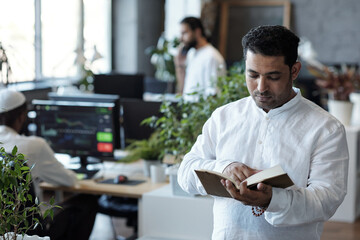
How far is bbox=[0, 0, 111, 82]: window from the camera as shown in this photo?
611 cm

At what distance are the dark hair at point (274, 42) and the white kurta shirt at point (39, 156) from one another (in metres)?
1.62

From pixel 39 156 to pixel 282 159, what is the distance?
1708mm

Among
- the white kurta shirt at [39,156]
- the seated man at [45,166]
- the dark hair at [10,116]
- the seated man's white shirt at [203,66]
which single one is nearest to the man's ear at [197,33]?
the seated man's white shirt at [203,66]

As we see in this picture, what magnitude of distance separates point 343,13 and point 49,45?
17.1 ft

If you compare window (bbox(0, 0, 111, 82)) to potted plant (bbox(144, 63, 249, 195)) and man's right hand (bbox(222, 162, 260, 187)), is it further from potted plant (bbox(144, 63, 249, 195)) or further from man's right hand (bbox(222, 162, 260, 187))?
man's right hand (bbox(222, 162, 260, 187))

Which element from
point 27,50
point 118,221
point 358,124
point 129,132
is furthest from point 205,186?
point 27,50

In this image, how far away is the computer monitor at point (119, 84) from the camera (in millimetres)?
5258

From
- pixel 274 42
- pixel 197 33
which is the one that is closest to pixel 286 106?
pixel 274 42

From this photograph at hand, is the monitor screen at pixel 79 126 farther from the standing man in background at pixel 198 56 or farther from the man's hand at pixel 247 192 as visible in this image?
the man's hand at pixel 247 192

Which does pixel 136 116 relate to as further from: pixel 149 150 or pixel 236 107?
pixel 236 107

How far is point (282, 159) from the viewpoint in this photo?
1.92m

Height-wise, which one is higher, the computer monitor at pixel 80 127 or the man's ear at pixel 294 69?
the man's ear at pixel 294 69

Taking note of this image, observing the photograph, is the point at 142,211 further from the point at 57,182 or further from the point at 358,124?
the point at 358,124

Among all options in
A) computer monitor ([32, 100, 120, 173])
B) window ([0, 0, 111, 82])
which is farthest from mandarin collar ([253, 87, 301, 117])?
window ([0, 0, 111, 82])
